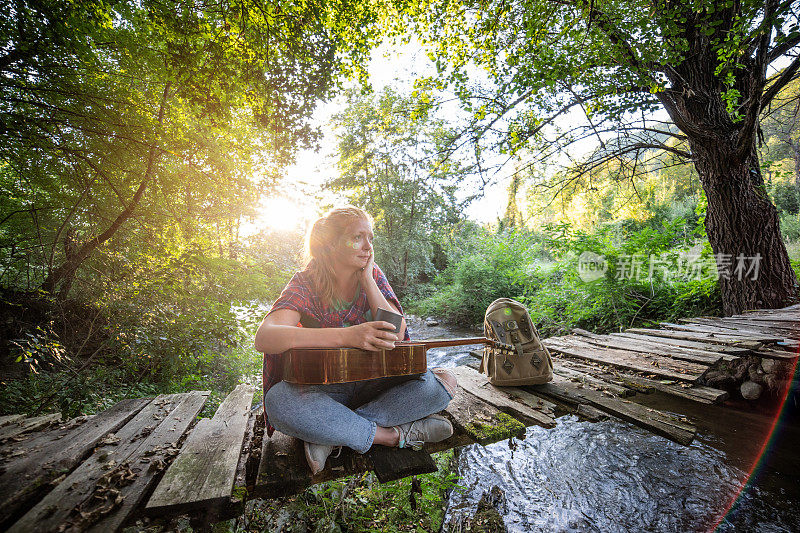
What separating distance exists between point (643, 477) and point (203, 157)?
261 inches

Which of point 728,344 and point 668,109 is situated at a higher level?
point 668,109

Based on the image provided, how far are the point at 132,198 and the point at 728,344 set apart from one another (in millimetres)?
8004

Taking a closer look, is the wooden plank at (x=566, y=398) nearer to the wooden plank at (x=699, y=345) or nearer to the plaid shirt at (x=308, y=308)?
the plaid shirt at (x=308, y=308)

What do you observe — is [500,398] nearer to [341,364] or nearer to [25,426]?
[341,364]

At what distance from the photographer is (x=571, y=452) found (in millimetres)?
3723

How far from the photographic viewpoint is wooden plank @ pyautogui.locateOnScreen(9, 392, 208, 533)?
4.26ft

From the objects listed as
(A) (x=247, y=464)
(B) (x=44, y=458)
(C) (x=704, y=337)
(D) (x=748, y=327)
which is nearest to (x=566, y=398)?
(A) (x=247, y=464)

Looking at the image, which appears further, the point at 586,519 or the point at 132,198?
the point at 132,198

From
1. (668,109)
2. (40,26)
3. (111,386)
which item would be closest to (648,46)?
(668,109)

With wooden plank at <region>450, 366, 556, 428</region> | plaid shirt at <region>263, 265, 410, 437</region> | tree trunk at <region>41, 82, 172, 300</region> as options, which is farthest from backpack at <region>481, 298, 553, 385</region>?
tree trunk at <region>41, 82, 172, 300</region>

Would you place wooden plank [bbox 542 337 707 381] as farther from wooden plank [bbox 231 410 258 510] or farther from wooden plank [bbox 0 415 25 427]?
wooden plank [bbox 0 415 25 427]

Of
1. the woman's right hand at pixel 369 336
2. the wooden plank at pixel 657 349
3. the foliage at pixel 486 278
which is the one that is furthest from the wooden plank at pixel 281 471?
the foliage at pixel 486 278

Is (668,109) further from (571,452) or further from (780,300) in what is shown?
(571,452)

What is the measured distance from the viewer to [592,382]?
289cm
